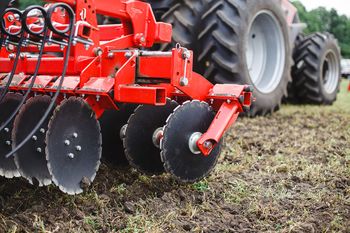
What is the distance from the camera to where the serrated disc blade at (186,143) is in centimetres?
259

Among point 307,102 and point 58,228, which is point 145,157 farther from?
point 307,102

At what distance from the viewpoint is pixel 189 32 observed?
4965 mm

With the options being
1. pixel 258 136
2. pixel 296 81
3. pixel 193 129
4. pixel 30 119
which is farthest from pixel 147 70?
pixel 296 81

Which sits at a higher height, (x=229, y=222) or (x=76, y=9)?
(x=76, y=9)

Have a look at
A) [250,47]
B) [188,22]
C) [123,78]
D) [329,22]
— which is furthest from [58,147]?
[329,22]

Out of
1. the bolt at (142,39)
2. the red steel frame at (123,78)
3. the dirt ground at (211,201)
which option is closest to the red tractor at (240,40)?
the dirt ground at (211,201)

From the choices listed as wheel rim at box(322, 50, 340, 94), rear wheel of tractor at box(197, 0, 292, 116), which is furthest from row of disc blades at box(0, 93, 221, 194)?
wheel rim at box(322, 50, 340, 94)

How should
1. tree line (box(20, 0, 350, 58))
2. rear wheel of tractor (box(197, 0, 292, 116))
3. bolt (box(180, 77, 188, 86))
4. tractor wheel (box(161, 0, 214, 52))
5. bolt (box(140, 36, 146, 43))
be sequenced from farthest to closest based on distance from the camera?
tree line (box(20, 0, 350, 58)) < tractor wheel (box(161, 0, 214, 52)) < rear wheel of tractor (box(197, 0, 292, 116)) < bolt (box(140, 36, 146, 43)) < bolt (box(180, 77, 188, 86))

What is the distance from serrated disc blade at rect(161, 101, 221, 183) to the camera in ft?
8.49

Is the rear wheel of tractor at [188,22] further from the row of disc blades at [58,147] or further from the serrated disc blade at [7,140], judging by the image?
the row of disc blades at [58,147]

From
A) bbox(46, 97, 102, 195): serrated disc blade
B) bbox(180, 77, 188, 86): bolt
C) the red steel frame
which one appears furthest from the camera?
bbox(180, 77, 188, 86): bolt

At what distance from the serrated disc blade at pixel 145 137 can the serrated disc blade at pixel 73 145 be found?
0.26 metres

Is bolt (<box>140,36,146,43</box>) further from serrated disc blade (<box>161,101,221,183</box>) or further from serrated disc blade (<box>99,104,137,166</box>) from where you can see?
serrated disc blade (<box>161,101,221,183</box>)

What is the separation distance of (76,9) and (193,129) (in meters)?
0.96
